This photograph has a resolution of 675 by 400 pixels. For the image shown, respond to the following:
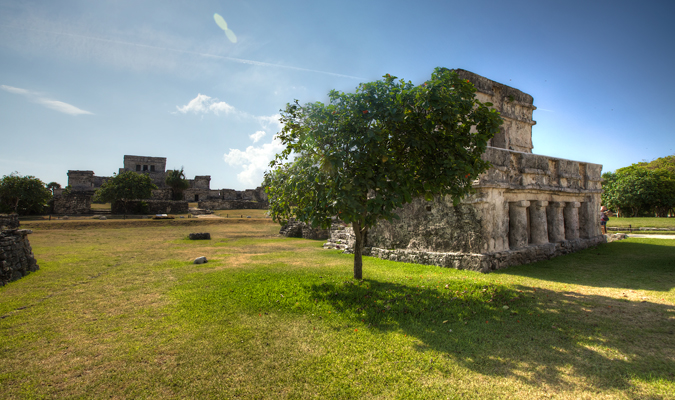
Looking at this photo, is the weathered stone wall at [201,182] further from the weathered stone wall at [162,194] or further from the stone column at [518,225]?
the stone column at [518,225]

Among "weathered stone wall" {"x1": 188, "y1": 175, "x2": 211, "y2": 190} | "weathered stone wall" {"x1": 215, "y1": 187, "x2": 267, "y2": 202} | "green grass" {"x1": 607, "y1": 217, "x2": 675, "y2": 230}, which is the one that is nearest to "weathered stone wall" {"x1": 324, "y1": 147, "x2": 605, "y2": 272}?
"green grass" {"x1": 607, "y1": 217, "x2": 675, "y2": 230}

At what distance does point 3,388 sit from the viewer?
9.81 ft

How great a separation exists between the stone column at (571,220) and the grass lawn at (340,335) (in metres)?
3.30

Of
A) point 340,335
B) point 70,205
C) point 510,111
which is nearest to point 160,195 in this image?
point 70,205

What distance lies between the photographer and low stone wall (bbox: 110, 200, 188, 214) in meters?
32.2

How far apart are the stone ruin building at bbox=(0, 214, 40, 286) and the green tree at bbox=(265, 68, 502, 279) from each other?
20.7 feet

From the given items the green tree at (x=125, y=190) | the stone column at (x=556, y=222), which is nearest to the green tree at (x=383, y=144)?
the stone column at (x=556, y=222)

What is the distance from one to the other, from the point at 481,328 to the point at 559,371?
112cm

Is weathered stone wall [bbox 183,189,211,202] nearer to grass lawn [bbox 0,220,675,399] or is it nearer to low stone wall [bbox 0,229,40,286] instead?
low stone wall [bbox 0,229,40,286]

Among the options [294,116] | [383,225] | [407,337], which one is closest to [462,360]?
[407,337]

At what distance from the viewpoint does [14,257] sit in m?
7.12

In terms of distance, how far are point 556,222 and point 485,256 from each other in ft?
14.2

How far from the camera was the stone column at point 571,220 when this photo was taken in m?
11.0

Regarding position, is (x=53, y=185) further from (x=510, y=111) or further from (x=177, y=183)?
(x=510, y=111)
